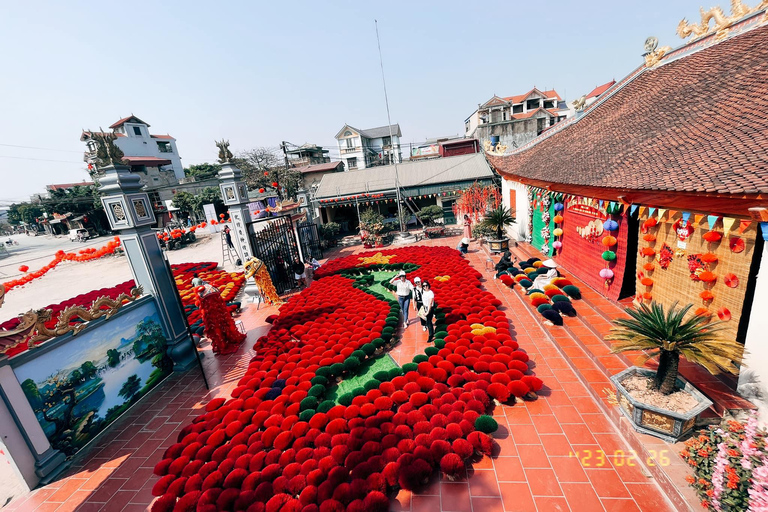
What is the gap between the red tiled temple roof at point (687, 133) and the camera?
13.6 ft

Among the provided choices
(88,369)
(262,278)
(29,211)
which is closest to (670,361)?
(88,369)

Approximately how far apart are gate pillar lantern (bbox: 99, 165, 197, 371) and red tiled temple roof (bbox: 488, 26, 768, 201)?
30.5ft

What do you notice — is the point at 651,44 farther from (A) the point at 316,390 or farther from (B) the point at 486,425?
(A) the point at 316,390

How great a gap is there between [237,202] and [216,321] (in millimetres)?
4761

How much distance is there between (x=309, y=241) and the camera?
647 inches

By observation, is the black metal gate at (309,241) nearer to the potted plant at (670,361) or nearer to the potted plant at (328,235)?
the potted plant at (328,235)

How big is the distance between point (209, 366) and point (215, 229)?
25.9 m

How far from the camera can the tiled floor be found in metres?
3.70

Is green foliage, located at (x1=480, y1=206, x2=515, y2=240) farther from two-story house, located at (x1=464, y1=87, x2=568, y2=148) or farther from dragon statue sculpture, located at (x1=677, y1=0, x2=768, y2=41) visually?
two-story house, located at (x1=464, y1=87, x2=568, y2=148)

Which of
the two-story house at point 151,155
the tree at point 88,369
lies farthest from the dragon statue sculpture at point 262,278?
the two-story house at point 151,155

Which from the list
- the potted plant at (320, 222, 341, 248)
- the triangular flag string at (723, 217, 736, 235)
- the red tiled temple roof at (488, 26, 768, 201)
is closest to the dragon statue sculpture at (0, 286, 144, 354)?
the red tiled temple roof at (488, 26, 768, 201)

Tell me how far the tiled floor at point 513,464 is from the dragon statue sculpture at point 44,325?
2.13 metres

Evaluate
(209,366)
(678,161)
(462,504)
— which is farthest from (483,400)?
(209,366)

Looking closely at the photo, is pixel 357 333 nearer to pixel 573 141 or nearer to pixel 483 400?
pixel 483 400
